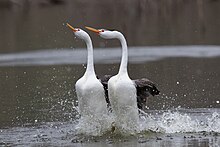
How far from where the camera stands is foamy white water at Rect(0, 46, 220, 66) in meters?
24.4

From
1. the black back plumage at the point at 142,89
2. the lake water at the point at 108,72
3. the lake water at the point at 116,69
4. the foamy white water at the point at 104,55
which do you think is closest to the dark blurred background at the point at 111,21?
the lake water at the point at 116,69

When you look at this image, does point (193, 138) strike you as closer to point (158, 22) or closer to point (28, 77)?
point (28, 77)

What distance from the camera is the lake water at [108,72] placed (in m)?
13.0

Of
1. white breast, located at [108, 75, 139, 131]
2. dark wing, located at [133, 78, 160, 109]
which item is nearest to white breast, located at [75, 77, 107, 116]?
white breast, located at [108, 75, 139, 131]

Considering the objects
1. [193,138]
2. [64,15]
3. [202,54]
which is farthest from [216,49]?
[64,15]

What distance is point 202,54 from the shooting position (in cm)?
2466

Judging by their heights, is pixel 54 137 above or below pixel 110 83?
below

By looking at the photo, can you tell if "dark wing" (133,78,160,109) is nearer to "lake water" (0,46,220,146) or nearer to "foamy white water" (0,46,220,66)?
"lake water" (0,46,220,146)

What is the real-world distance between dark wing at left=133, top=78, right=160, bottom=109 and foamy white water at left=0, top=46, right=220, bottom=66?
10011 mm

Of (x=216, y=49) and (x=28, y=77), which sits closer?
(x=28, y=77)

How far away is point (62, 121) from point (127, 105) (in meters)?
2.15

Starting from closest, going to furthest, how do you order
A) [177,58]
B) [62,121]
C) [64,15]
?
[62,121] → [177,58] → [64,15]

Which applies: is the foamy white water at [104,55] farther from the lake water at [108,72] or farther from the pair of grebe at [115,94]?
the pair of grebe at [115,94]

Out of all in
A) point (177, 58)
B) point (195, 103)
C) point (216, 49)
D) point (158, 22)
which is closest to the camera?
point (195, 103)
